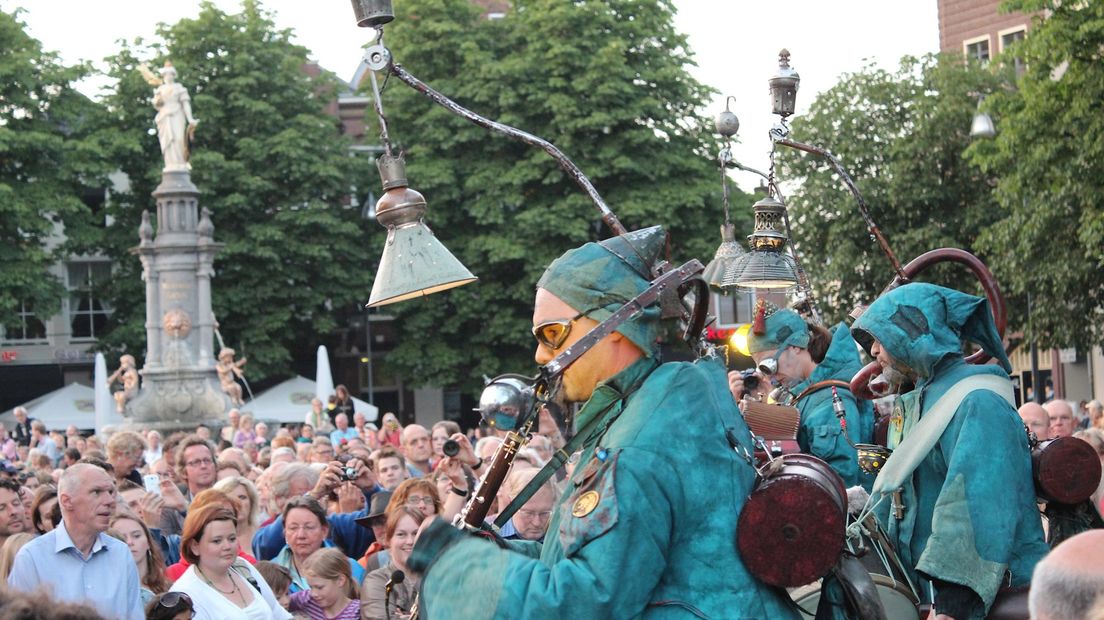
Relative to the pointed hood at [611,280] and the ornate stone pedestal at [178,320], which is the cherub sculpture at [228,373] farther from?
the pointed hood at [611,280]

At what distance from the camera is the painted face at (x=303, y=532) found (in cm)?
873

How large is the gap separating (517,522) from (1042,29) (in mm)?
21667

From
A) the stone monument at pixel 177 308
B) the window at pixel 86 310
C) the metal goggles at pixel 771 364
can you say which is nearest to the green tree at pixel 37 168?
the window at pixel 86 310

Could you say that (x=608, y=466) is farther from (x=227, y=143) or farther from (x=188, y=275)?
(x=227, y=143)

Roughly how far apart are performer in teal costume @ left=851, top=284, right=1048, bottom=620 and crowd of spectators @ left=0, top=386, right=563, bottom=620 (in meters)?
1.51

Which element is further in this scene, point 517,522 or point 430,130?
point 430,130

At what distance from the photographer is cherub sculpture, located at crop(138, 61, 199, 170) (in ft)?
113

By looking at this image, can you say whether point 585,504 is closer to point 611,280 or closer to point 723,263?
point 611,280

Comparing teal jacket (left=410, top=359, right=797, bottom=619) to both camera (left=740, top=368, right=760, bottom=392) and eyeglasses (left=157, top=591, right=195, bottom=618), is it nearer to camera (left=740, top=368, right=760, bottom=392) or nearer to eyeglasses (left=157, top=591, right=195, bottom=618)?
eyeglasses (left=157, top=591, right=195, bottom=618)

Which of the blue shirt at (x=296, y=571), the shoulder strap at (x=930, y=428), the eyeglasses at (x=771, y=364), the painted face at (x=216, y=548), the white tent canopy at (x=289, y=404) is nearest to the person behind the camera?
the shoulder strap at (x=930, y=428)

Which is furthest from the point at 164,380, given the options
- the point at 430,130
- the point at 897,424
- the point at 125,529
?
the point at 897,424

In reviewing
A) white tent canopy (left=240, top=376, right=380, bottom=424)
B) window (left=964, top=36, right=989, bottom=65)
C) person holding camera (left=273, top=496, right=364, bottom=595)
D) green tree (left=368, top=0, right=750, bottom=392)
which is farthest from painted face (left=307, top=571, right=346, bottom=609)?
window (left=964, top=36, right=989, bottom=65)

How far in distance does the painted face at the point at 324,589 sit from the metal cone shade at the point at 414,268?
256cm

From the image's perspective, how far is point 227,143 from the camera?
1770 inches
